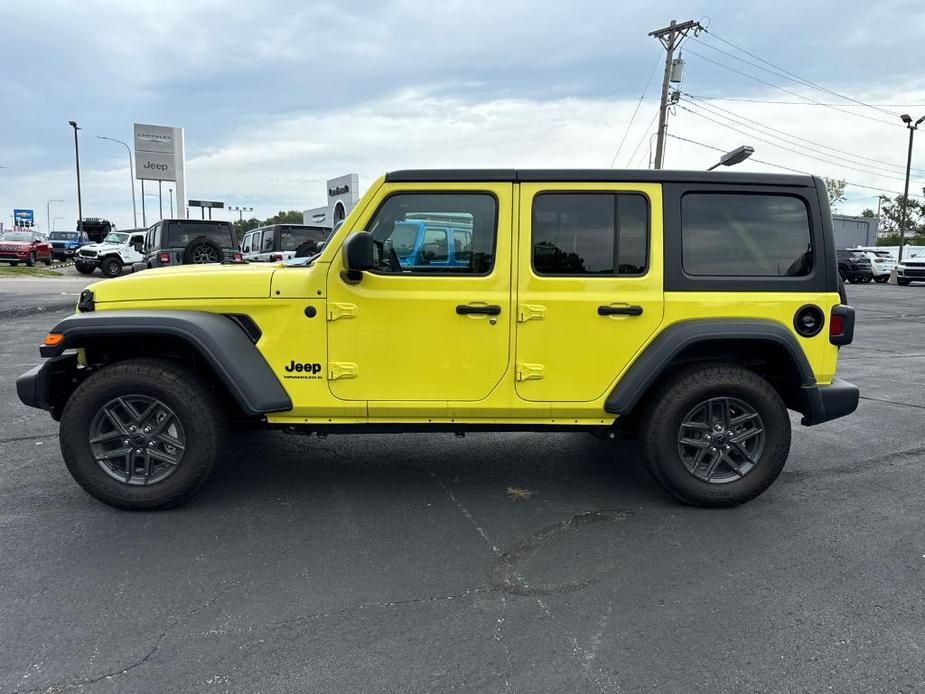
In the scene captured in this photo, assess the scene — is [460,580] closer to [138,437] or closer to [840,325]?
[138,437]

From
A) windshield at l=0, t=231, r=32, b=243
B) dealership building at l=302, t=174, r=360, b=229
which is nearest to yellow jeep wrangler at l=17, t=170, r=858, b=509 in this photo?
dealership building at l=302, t=174, r=360, b=229

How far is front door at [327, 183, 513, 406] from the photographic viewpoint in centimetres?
362

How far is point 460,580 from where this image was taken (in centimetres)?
301

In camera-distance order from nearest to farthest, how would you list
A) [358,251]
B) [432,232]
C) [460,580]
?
[460,580], [358,251], [432,232]

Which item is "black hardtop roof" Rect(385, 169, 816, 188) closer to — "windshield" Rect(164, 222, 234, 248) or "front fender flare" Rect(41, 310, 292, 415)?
"front fender flare" Rect(41, 310, 292, 415)

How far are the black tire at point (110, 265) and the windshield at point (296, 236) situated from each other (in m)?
11.8

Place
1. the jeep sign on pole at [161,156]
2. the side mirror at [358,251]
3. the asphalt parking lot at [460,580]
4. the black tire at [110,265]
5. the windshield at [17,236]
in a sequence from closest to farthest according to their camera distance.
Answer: the asphalt parking lot at [460,580], the side mirror at [358,251], the black tire at [110,265], the windshield at [17,236], the jeep sign on pole at [161,156]

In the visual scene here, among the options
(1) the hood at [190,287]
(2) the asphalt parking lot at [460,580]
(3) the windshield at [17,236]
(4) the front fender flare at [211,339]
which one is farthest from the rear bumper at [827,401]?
(3) the windshield at [17,236]

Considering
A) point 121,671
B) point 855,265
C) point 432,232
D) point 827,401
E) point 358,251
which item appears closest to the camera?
point 121,671

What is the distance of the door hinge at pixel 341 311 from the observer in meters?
3.61

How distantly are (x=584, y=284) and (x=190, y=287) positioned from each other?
217cm

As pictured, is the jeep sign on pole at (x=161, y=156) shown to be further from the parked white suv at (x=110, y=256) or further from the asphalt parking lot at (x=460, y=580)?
the asphalt parking lot at (x=460, y=580)

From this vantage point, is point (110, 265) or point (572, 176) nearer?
point (572, 176)

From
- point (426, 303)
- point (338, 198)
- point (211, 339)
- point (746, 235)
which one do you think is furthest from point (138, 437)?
point (338, 198)
